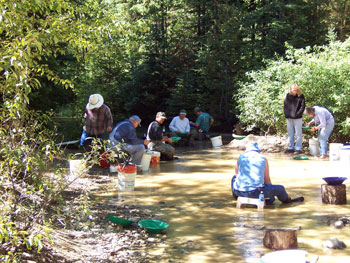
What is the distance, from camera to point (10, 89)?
4.45m

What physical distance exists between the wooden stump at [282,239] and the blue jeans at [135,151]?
5223mm

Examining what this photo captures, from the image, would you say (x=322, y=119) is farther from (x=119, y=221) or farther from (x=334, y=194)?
(x=119, y=221)

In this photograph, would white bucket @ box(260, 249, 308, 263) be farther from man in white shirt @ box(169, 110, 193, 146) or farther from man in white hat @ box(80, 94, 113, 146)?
man in white shirt @ box(169, 110, 193, 146)

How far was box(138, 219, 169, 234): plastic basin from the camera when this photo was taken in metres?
5.64

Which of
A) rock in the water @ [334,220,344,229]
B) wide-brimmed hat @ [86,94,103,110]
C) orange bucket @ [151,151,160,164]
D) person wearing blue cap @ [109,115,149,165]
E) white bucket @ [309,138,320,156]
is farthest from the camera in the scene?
white bucket @ [309,138,320,156]

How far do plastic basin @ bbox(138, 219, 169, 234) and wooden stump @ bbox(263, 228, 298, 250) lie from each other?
1418mm

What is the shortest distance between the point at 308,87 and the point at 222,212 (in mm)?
8007

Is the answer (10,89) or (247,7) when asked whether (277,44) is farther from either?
(10,89)

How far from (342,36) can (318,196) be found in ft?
52.0

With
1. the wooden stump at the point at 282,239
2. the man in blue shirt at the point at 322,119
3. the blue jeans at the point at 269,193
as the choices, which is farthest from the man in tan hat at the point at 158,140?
the wooden stump at the point at 282,239

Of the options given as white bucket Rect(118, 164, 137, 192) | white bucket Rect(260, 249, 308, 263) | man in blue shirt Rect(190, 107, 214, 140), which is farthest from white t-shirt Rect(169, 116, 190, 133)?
white bucket Rect(260, 249, 308, 263)

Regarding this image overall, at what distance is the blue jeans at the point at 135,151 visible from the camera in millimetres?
9758

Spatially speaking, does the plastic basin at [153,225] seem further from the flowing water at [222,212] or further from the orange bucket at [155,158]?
the orange bucket at [155,158]

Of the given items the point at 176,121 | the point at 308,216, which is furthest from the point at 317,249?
the point at 176,121
